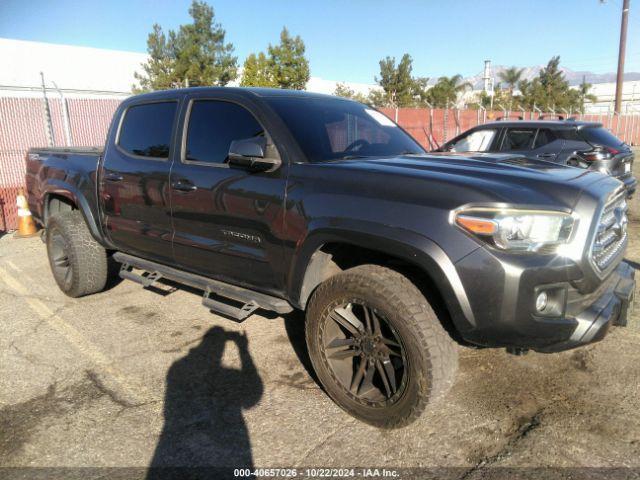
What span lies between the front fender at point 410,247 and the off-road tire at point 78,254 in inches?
112

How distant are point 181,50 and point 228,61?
3123 millimetres

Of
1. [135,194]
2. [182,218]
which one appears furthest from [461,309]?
[135,194]

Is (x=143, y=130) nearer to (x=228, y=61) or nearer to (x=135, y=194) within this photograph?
(x=135, y=194)

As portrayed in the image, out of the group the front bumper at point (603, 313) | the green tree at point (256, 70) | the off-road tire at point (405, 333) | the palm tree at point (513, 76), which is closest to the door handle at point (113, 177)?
the off-road tire at point (405, 333)

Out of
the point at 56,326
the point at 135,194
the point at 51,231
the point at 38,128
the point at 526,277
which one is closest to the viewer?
the point at 526,277

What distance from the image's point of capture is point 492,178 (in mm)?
2525

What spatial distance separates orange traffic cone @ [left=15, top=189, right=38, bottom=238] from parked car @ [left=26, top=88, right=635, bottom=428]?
14.3 feet

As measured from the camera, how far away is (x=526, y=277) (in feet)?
7.31

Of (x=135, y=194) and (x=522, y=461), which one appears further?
(x=135, y=194)

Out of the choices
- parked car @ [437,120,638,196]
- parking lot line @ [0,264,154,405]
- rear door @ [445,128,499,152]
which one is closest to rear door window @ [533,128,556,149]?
parked car @ [437,120,638,196]

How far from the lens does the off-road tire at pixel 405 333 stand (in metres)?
2.44

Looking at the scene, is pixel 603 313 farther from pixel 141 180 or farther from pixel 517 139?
pixel 517 139

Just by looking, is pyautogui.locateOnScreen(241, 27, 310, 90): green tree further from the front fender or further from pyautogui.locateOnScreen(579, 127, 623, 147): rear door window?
the front fender

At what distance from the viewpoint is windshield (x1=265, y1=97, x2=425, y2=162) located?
316cm
